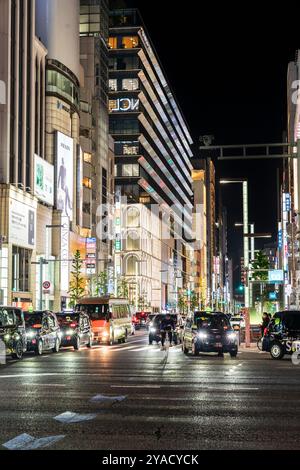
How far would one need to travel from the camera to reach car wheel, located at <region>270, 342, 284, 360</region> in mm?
29922

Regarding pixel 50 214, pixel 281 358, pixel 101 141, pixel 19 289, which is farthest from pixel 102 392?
pixel 101 141

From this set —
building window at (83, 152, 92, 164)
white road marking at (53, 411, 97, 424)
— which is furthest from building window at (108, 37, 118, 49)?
white road marking at (53, 411, 97, 424)

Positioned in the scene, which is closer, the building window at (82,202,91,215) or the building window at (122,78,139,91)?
the building window at (82,202,91,215)

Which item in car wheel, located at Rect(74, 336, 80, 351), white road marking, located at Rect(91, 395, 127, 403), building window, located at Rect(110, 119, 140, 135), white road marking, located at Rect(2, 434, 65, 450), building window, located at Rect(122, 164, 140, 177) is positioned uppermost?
building window, located at Rect(110, 119, 140, 135)

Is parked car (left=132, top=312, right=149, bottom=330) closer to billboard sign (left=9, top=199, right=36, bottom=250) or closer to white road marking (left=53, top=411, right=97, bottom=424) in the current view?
billboard sign (left=9, top=199, right=36, bottom=250)

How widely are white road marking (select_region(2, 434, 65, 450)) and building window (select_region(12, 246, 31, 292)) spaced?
61.8 meters

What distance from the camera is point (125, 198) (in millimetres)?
141750

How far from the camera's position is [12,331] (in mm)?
27578

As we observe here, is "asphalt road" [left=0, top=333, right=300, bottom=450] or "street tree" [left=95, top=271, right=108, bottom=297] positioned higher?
"street tree" [left=95, top=271, right=108, bottom=297]

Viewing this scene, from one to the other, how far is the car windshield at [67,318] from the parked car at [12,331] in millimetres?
8625

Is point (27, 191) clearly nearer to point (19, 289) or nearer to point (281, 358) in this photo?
point (19, 289)

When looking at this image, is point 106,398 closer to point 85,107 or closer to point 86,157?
point 86,157

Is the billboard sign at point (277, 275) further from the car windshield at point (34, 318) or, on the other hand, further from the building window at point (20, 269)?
the car windshield at point (34, 318)

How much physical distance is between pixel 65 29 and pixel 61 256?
96.4 ft
